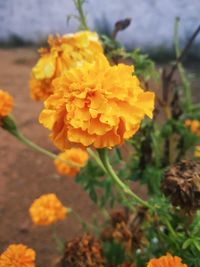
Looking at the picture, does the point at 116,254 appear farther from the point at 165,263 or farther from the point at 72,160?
the point at 165,263

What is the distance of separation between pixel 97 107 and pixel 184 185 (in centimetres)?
18

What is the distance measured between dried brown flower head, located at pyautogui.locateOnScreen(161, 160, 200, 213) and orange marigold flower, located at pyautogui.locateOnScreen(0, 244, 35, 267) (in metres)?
0.26

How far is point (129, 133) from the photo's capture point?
759 mm

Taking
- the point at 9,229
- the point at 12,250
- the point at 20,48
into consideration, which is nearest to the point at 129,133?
the point at 12,250

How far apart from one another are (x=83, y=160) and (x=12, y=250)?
51 cm

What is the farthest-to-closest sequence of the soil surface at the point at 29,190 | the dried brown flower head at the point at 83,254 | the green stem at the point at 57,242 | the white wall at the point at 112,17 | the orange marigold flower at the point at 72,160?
the white wall at the point at 112,17, the soil surface at the point at 29,190, the green stem at the point at 57,242, the orange marigold flower at the point at 72,160, the dried brown flower head at the point at 83,254

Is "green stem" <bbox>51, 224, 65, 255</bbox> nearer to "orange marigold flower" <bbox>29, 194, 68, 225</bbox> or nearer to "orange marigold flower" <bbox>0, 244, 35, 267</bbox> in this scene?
"orange marigold flower" <bbox>29, 194, 68, 225</bbox>

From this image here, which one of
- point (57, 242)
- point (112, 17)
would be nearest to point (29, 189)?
point (57, 242)

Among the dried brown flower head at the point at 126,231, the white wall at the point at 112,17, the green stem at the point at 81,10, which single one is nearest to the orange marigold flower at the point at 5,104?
the green stem at the point at 81,10

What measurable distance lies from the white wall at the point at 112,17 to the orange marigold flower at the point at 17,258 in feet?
9.59

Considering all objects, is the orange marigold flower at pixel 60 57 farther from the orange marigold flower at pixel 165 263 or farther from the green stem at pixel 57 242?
the green stem at pixel 57 242

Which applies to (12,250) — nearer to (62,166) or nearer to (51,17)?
(62,166)

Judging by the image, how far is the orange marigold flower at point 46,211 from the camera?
49.2 inches

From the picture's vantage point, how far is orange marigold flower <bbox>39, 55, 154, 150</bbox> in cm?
74
